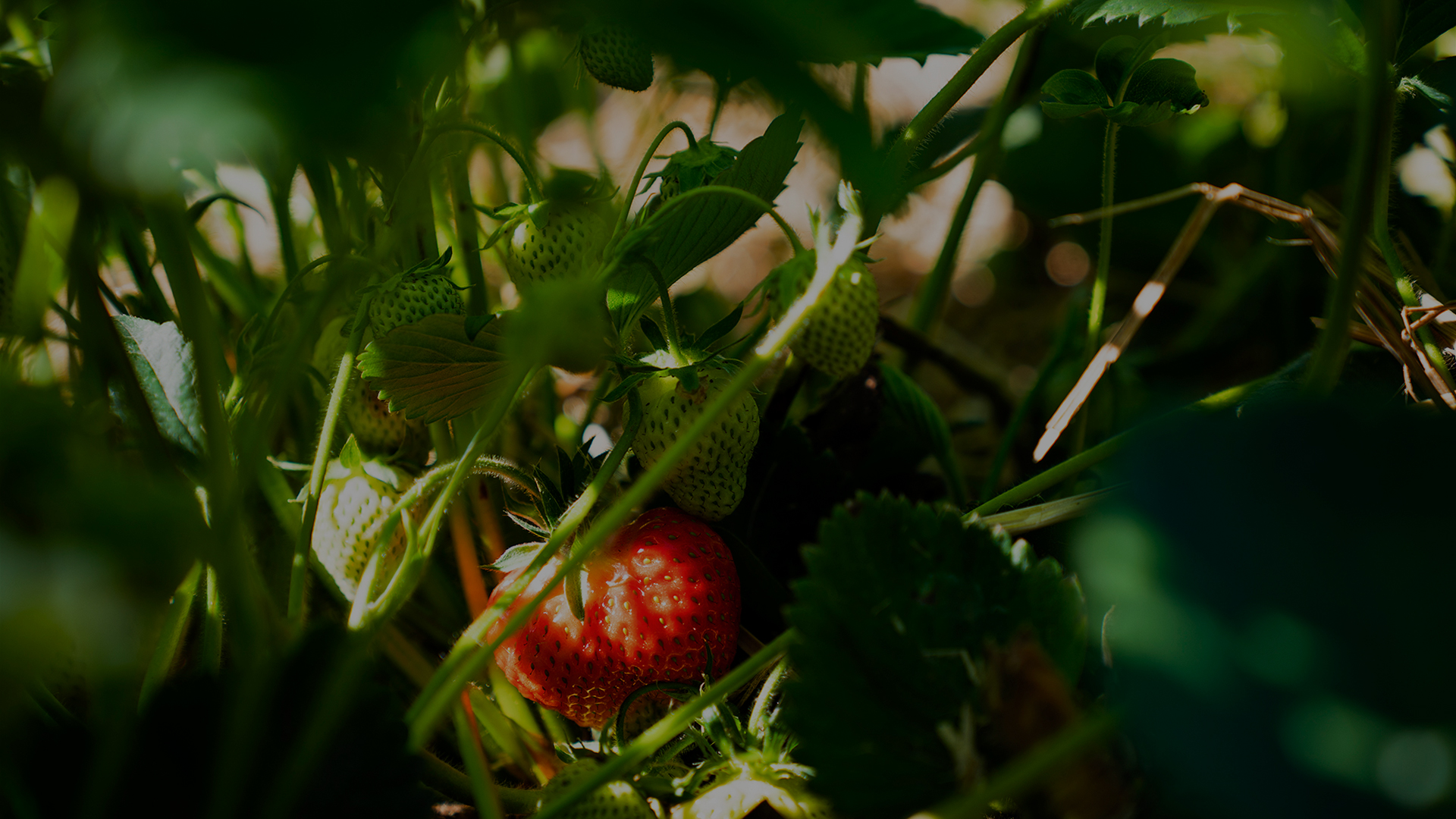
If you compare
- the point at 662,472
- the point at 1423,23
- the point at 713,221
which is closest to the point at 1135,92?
the point at 1423,23

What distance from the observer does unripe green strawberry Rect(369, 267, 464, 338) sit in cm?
42

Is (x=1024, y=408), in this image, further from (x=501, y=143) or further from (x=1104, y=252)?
(x=501, y=143)

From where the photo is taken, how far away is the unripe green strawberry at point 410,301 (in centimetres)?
42

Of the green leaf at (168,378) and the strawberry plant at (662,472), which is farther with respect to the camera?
the green leaf at (168,378)

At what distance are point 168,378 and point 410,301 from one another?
0.15 meters

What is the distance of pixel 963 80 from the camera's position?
0.41 meters

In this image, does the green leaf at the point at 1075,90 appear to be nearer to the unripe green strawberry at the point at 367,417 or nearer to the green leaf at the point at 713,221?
the green leaf at the point at 713,221

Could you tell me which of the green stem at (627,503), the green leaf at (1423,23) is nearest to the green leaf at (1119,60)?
the green leaf at (1423,23)

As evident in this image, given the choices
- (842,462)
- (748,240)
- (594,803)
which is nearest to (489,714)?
(594,803)

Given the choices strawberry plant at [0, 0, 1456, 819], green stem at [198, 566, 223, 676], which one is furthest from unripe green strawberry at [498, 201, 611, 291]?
green stem at [198, 566, 223, 676]

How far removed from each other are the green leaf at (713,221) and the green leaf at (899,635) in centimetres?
16

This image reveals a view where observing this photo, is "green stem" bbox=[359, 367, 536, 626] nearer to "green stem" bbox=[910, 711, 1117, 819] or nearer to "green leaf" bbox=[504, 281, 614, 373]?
"green leaf" bbox=[504, 281, 614, 373]

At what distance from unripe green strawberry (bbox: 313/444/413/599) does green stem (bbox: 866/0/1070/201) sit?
0.90ft

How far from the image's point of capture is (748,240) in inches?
55.8
